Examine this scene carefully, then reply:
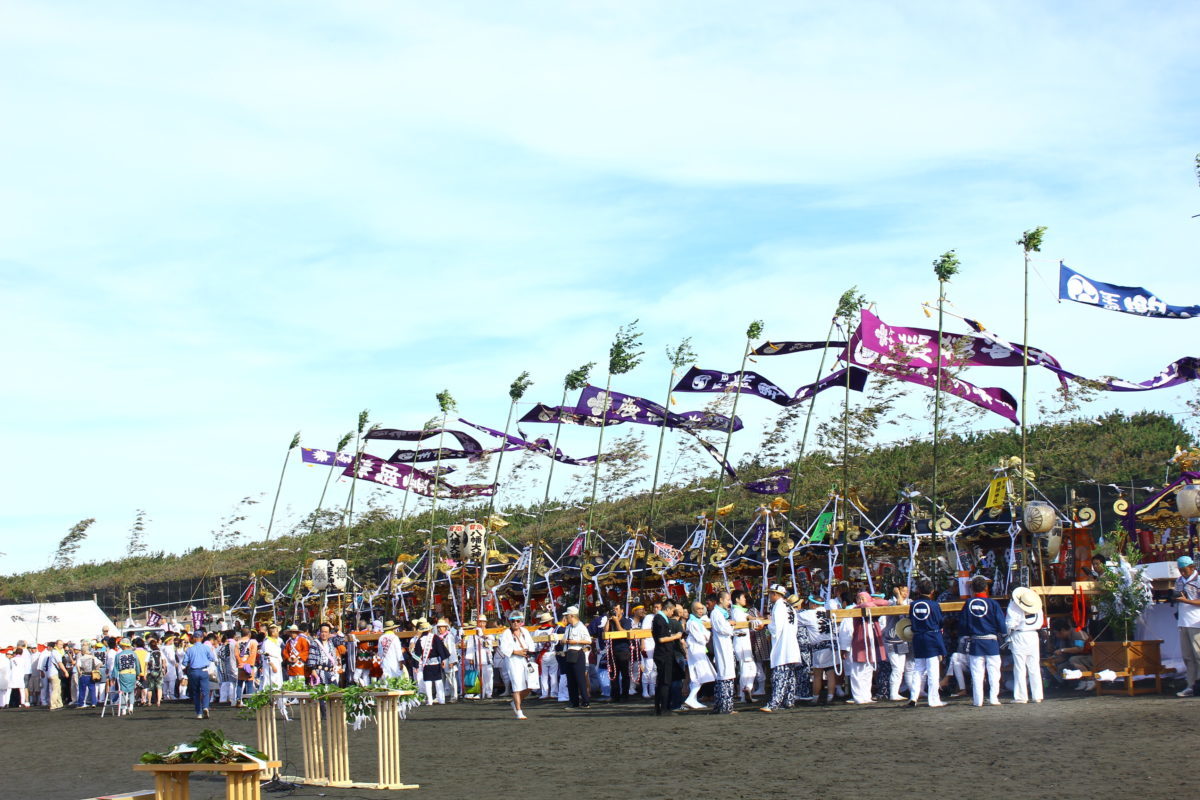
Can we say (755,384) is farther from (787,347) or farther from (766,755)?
(766,755)

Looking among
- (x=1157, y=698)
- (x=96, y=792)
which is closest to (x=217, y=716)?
(x=96, y=792)

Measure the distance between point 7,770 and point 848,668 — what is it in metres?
11.4

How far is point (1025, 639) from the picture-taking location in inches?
595

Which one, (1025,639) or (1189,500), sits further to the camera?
(1189,500)

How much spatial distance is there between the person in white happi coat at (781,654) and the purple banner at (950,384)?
5749 millimetres

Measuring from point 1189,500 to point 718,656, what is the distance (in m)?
6.94

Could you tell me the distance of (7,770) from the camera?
15367 millimetres

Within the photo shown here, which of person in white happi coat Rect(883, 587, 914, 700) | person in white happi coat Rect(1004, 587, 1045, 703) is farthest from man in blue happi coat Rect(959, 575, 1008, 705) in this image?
person in white happi coat Rect(883, 587, 914, 700)

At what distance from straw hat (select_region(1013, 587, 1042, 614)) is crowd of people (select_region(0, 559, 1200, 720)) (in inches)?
0.7

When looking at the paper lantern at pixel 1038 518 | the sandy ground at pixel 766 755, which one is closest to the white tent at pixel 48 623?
the sandy ground at pixel 766 755

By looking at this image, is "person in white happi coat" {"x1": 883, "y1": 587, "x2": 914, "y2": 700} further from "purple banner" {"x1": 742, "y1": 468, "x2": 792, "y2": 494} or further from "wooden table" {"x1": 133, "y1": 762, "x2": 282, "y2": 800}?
"wooden table" {"x1": 133, "y1": 762, "x2": 282, "y2": 800}

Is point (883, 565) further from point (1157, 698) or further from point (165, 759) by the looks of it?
point (165, 759)

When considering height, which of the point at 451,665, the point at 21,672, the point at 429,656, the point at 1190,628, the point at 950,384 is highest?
the point at 950,384

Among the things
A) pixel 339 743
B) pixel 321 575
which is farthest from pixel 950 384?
pixel 321 575
